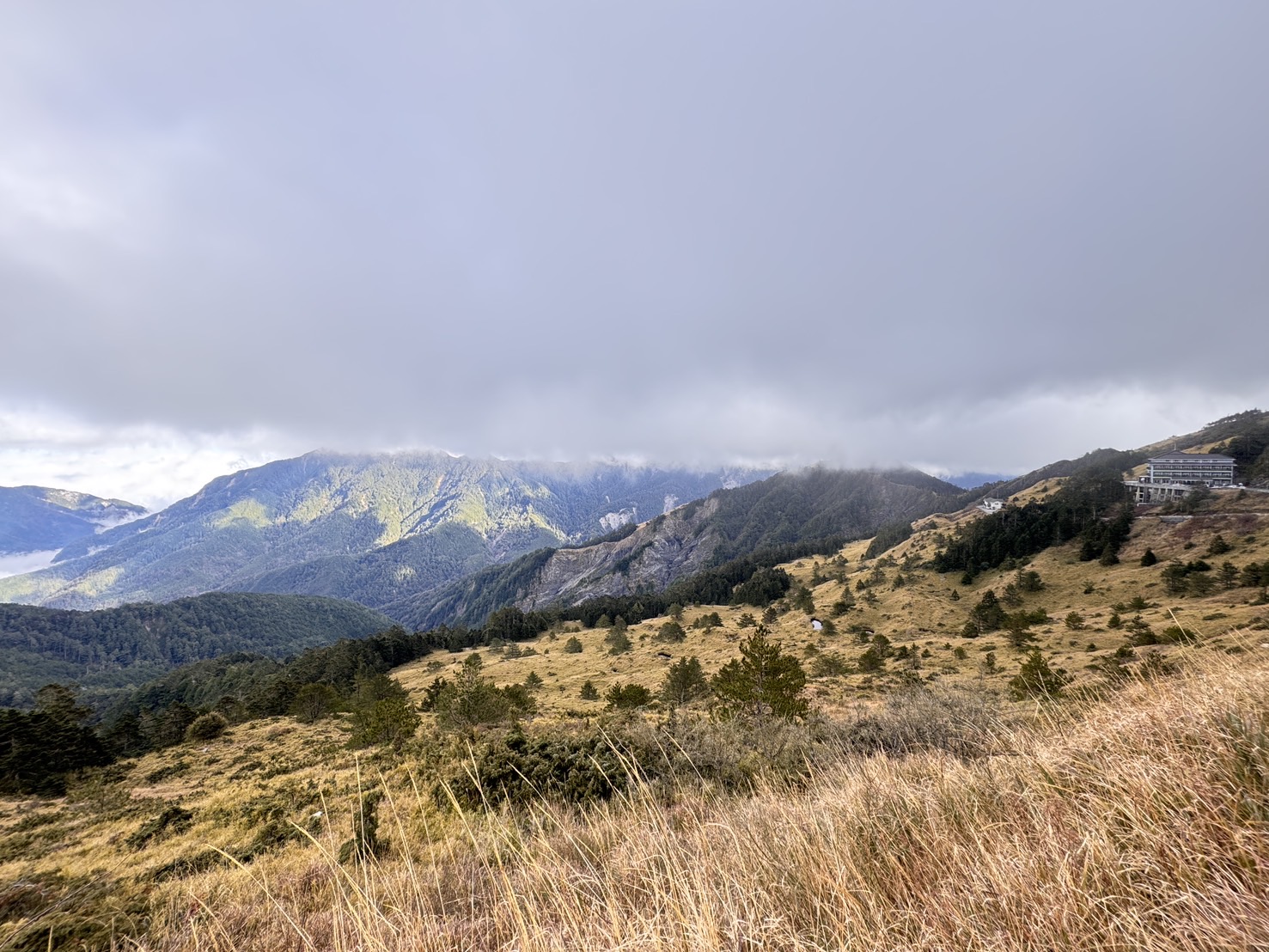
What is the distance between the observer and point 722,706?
19.2 m

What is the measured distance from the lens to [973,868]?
99.0 inches

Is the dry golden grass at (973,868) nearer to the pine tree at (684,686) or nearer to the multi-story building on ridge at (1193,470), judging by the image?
the pine tree at (684,686)

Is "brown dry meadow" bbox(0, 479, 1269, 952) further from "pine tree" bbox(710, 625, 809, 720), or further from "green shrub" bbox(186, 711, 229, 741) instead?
"green shrub" bbox(186, 711, 229, 741)

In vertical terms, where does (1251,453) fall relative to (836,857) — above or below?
above

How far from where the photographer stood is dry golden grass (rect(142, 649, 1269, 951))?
6.58 feet

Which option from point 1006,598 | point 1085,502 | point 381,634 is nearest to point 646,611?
point 381,634

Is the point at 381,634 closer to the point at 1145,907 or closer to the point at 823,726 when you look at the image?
the point at 823,726

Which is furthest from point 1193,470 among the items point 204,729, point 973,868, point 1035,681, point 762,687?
point 204,729

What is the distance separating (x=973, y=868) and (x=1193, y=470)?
12407 cm

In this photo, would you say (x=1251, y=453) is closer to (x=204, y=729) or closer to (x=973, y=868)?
(x=973, y=868)

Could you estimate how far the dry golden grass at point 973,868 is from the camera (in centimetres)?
201

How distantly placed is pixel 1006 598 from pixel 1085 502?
32473mm

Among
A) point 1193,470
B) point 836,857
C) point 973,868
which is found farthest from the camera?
point 1193,470

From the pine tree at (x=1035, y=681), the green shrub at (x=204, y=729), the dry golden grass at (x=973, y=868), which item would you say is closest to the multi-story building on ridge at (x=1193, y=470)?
the pine tree at (x=1035, y=681)
